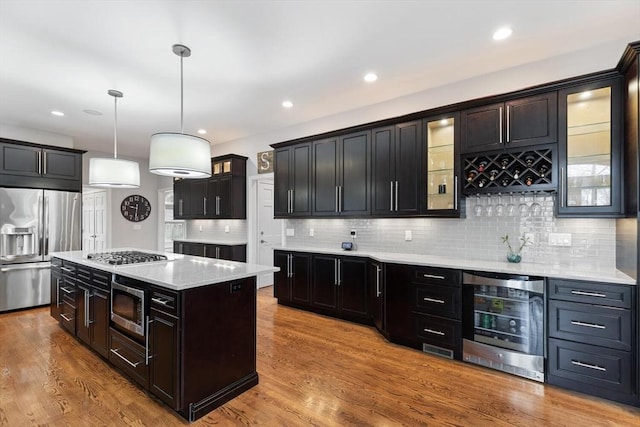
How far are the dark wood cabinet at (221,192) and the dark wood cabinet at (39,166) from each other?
1.92m

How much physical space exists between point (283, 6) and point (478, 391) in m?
3.35

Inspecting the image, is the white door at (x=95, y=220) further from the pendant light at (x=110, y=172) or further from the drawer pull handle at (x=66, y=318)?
the pendant light at (x=110, y=172)

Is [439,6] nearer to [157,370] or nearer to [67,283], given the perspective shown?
[157,370]

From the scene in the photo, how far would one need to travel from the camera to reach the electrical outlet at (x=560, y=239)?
293 cm

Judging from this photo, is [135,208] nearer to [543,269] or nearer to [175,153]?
[175,153]


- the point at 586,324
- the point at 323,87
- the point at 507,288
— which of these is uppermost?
the point at 323,87

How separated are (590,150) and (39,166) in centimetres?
705

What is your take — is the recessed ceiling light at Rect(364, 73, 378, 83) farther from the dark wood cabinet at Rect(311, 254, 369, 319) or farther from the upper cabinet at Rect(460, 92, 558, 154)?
the dark wood cabinet at Rect(311, 254, 369, 319)

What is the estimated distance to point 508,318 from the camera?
2727 millimetres

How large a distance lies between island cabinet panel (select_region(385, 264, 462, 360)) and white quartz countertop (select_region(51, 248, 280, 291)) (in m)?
1.50

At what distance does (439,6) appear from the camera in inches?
91.5

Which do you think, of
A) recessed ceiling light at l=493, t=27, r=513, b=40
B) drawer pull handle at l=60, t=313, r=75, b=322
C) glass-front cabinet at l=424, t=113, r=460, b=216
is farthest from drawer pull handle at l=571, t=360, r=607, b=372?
drawer pull handle at l=60, t=313, r=75, b=322

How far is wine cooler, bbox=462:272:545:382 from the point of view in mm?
2580

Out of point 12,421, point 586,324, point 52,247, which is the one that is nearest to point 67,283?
point 12,421
